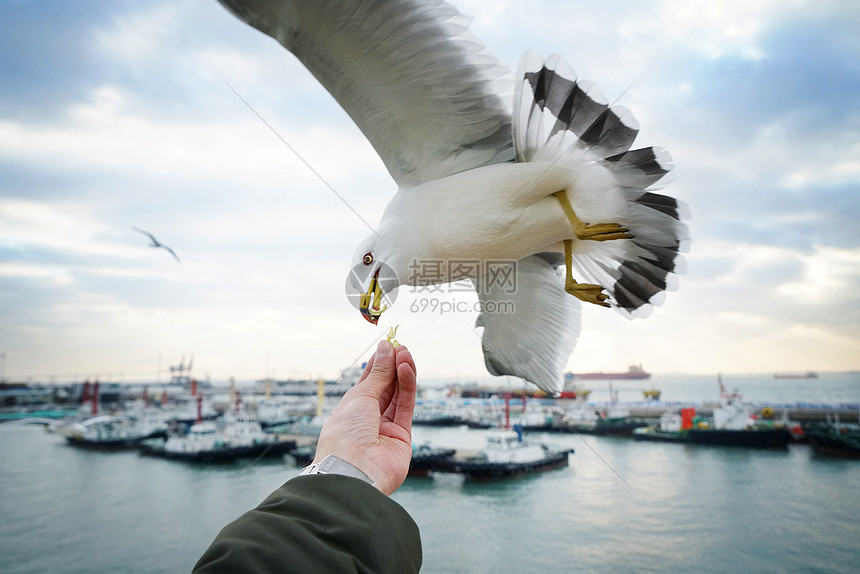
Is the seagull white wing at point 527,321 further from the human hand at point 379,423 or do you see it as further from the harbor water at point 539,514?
the harbor water at point 539,514

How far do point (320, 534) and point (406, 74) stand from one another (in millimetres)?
1087

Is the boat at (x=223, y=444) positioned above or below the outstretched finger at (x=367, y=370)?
below

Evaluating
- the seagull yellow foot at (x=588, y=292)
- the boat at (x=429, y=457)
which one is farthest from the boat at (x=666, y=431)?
the seagull yellow foot at (x=588, y=292)

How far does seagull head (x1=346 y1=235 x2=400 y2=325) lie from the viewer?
3.17 feet

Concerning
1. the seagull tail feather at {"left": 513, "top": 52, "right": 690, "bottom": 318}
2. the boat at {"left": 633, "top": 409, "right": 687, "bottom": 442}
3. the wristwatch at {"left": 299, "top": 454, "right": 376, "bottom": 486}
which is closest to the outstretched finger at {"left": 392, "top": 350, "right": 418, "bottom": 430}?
the wristwatch at {"left": 299, "top": 454, "right": 376, "bottom": 486}

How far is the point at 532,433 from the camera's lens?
640 inches

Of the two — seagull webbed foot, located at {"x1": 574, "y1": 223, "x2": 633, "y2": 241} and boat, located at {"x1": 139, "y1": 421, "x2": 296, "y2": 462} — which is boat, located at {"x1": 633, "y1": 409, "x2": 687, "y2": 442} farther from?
seagull webbed foot, located at {"x1": 574, "y1": 223, "x2": 633, "y2": 241}

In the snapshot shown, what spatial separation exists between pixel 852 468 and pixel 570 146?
17.5 m

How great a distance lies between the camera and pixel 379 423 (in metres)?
0.59

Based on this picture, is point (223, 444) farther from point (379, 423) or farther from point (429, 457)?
point (379, 423)

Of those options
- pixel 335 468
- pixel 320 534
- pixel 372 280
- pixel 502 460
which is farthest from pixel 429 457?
pixel 320 534

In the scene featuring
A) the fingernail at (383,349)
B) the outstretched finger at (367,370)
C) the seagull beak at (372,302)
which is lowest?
the outstretched finger at (367,370)

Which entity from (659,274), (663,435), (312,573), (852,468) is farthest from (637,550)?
(312,573)

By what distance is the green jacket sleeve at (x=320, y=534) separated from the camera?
33 centimetres
